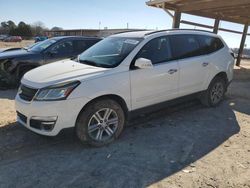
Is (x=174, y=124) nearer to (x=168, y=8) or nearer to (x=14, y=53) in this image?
(x=14, y=53)

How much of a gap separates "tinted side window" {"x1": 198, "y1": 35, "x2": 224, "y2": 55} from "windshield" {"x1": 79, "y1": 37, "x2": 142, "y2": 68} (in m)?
1.83

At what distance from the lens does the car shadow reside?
364 centimetres

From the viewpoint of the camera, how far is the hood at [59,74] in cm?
423

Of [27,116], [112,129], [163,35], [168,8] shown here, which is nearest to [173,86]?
[163,35]

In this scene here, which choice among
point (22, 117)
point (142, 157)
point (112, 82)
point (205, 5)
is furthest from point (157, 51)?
point (205, 5)

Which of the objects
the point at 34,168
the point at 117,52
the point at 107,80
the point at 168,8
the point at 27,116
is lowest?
the point at 34,168

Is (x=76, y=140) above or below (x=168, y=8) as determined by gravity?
below

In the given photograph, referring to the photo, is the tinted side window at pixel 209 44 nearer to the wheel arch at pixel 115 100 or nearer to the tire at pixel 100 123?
the wheel arch at pixel 115 100

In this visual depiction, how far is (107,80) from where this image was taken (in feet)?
14.5

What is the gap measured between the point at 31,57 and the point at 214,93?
5.38 meters

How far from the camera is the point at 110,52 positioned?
5199mm

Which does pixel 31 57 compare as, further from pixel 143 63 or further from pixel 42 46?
pixel 143 63

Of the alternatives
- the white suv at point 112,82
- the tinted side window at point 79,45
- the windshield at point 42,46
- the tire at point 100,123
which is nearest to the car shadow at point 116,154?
the tire at point 100,123

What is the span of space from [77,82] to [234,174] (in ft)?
8.18
